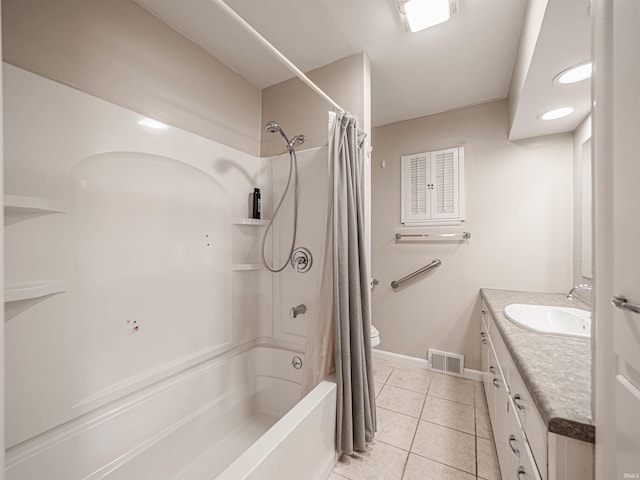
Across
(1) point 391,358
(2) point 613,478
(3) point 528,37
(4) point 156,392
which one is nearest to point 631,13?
(2) point 613,478

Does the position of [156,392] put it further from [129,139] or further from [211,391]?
[129,139]

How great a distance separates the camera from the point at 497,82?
6.46ft

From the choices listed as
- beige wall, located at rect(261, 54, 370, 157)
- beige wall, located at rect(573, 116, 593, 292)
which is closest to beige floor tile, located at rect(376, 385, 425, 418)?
beige wall, located at rect(573, 116, 593, 292)

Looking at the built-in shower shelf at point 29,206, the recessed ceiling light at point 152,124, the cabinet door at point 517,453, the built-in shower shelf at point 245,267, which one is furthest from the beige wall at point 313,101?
the cabinet door at point 517,453

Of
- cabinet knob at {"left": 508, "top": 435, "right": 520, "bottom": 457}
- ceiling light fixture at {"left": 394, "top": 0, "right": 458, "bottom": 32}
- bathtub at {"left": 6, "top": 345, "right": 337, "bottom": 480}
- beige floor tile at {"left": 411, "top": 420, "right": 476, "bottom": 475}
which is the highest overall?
ceiling light fixture at {"left": 394, "top": 0, "right": 458, "bottom": 32}

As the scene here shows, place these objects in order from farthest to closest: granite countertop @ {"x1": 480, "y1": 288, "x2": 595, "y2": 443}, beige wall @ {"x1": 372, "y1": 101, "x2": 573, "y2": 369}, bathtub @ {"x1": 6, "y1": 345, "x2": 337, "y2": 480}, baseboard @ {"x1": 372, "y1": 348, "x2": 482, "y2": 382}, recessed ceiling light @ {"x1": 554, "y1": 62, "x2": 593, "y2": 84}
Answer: baseboard @ {"x1": 372, "y1": 348, "x2": 482, "y2": 382}, beige wall @ {"x1": 372, "y1": 101, "x2": 573, "y2": 369}, recessed ceiling light @ {"x1": 554, "y1": 62, "x2": 593, "y2": 84}, bathtub @ {"x1": 6, "y1": 345, "x2": 337, "y2": 480}, granite countertop @ {"x1": 480, "y1": 288, "x2": 595, "y2": 443}

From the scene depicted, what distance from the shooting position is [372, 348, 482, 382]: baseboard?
2256mm

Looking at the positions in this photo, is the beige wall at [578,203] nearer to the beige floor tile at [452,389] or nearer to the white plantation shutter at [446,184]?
the white plantation shutter at [446,184]

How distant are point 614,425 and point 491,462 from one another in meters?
1.33

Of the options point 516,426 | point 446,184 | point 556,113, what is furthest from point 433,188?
point 516,426

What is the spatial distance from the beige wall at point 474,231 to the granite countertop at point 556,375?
105 cm

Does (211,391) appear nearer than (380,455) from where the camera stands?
No

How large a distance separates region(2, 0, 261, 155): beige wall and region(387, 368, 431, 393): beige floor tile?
2.36 meters

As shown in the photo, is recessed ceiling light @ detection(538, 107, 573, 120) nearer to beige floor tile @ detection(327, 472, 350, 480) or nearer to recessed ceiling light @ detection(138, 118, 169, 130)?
recessed ceiling light @ detection(138, 118, 169, 130)
